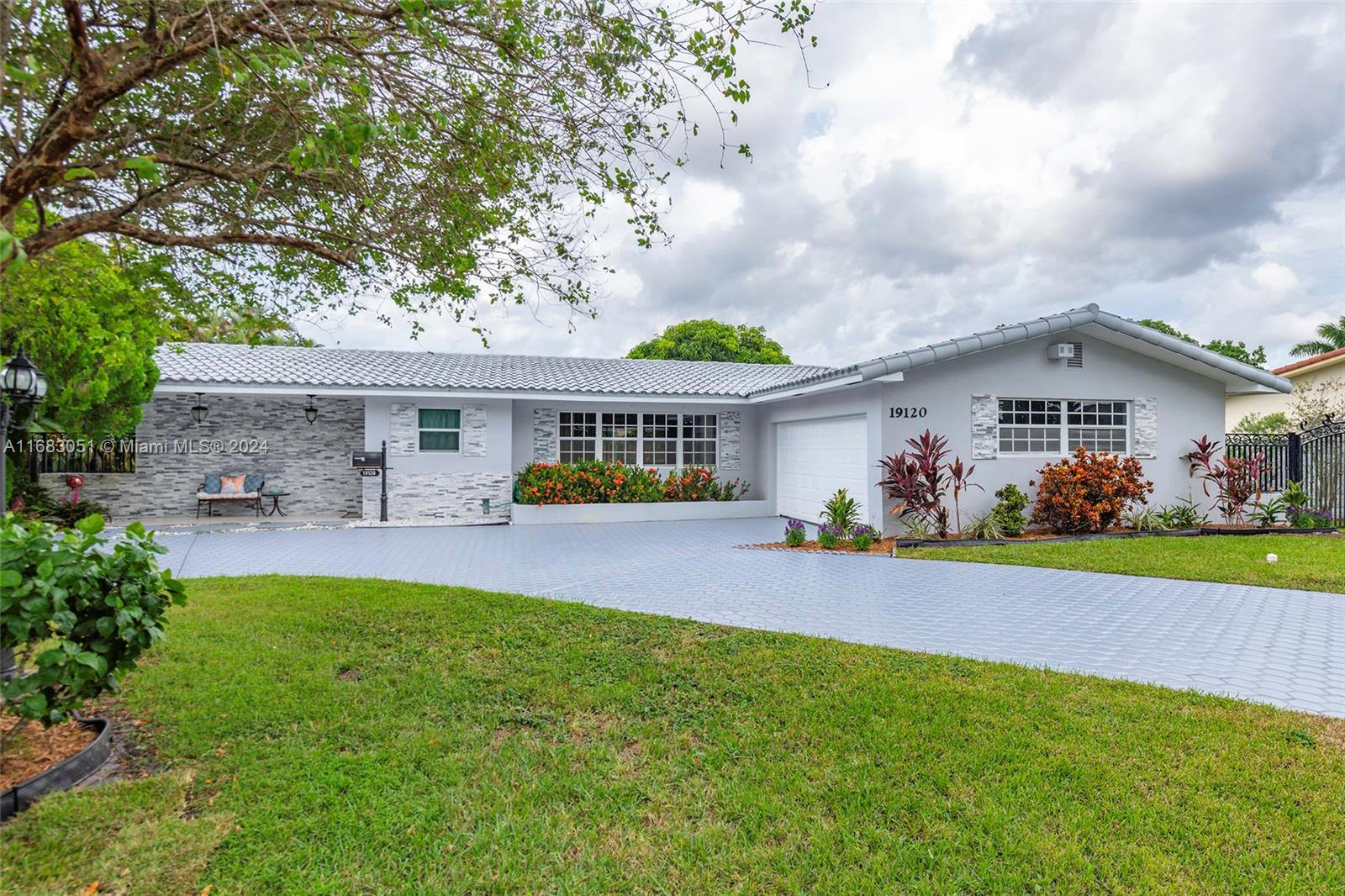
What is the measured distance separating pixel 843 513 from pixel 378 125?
9.73 m

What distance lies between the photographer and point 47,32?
422 cm

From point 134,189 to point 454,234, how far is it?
252cm

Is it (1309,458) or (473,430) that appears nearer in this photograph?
(1309,458)

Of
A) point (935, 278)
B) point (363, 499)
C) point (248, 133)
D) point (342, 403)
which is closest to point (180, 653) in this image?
point (248, 133)

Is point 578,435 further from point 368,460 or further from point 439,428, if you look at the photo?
point 368,460

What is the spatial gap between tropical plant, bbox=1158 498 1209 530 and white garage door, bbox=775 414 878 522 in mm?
5738

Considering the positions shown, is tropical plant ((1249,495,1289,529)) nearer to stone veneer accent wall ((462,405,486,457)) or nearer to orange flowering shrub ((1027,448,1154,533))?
orange flowering shrub ((1027,448,1154,533))

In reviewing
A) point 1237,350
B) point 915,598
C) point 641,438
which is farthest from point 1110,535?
point 1237,350

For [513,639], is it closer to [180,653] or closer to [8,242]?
[180,653]

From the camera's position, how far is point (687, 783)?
3375 millimetres

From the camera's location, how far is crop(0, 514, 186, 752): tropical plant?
9.41 ft

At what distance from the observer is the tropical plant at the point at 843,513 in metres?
11.6

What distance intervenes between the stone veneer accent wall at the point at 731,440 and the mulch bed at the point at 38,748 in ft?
45.9

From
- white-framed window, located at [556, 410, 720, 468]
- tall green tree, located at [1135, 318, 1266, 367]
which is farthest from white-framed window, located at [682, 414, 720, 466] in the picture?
tall green tree, located at [1135, 318, 1266, 367]
